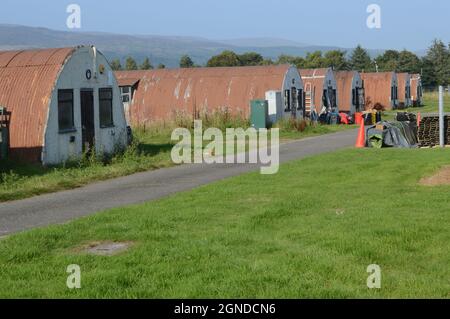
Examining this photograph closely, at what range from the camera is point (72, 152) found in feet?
68.1

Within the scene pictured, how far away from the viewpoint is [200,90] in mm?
39812

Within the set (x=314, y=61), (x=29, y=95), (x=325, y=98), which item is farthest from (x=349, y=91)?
(x=314, y=61)

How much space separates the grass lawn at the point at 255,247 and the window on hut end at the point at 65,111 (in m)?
8.01

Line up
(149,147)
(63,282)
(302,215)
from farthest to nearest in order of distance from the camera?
(149,147) → (302,215) → (63,282)

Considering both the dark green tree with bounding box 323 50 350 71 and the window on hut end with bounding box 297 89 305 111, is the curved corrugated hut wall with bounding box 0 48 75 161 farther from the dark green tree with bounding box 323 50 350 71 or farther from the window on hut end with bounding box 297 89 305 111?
the dark green tree with bounding box 323 50 350 71

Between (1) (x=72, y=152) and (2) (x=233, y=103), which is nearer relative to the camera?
(1) (x=72, y=152)

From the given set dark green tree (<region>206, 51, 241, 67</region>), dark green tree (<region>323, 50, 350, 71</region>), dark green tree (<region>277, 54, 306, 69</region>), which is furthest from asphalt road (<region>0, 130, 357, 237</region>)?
dark green tree (<region>323, 50, 350, 71</region>)

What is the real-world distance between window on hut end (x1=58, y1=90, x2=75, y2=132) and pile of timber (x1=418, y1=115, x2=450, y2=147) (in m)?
12.4

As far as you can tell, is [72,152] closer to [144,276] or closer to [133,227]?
[133,227]

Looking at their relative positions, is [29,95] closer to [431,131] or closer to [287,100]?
[431,131]

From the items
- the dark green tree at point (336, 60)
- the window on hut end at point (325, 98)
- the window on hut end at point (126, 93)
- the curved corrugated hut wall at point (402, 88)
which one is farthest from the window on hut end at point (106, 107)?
the dark green tree at point (336, 60)

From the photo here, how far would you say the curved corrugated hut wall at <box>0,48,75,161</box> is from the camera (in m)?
19.5
